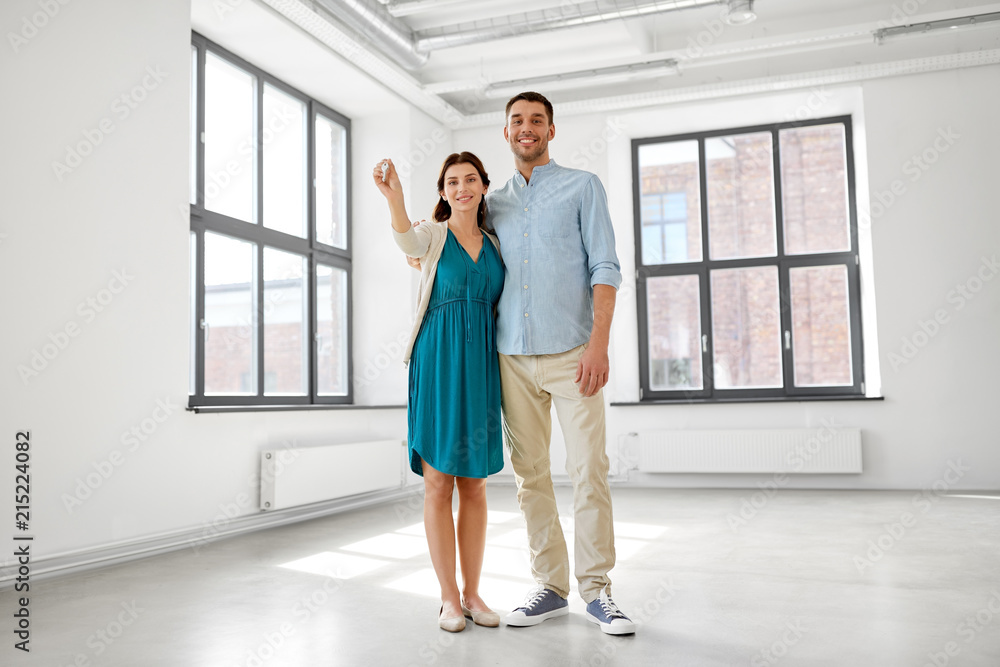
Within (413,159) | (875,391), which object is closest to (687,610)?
(875,391)

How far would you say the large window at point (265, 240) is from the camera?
192 inches

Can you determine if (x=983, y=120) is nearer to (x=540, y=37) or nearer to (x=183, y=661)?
(x=540, y=37)

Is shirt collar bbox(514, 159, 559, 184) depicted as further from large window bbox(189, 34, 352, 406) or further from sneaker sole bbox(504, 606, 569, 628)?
large window bbox(189, 34, 352, 406)

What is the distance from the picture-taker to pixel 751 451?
245 inches

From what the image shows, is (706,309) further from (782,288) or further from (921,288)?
(921,288)

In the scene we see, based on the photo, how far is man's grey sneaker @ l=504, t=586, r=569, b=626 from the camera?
2.44m

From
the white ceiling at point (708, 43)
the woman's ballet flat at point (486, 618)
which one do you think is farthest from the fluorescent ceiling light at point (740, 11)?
the woman's ballet flat at point (486, 618)

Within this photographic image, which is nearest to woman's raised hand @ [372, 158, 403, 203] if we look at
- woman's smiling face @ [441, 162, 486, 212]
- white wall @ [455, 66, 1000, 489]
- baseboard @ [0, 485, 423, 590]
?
woman's smiling face @ [441, 162, 486, 212]

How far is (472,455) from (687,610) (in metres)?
0.92

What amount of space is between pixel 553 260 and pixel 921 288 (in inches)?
180

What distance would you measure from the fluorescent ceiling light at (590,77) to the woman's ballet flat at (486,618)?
4520 millimetres

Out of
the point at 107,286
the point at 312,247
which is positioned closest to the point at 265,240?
the point at 312,247

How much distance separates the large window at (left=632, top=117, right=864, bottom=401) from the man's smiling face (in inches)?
179

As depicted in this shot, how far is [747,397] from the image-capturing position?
6.75m
